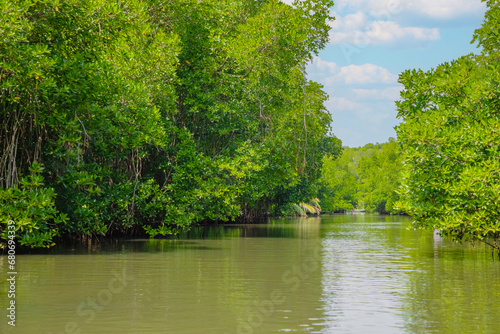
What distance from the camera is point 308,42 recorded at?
32.1 meters

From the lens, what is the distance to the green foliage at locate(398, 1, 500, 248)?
1558cm

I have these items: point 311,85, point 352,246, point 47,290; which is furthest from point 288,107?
point 47,290

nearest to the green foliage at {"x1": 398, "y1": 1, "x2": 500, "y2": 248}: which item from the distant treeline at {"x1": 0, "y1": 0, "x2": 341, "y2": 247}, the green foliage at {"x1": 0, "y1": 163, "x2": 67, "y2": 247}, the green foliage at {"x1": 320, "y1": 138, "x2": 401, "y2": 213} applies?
the distant treeline at {"x1": 0, "y1": 0, "x2": 341, "y2": 247}

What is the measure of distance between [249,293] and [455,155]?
7710mm

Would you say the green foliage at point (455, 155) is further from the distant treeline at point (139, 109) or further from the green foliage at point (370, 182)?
the green foliage at point (370, 182)

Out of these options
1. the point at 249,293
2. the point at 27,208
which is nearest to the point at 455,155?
the point at 249,293

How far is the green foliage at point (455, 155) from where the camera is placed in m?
15.6

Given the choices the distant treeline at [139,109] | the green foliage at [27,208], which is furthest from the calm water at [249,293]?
the distant treeline at [139,109]

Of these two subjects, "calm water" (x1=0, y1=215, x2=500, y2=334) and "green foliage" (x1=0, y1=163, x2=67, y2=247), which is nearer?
"calm water" (x1=0, y1=215, x2=500, y2=334)

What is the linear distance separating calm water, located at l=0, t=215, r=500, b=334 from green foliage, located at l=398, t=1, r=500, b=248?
121 cm

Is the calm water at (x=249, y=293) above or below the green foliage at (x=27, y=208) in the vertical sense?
below

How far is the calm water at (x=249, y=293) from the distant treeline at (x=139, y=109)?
7.33 feet

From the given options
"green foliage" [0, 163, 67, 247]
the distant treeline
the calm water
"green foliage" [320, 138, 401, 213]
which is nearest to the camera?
the calm water

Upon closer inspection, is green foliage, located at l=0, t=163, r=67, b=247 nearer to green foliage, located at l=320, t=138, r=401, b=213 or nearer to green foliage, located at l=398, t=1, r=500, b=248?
green foliage, located at l=398, t=1, r=500, b=248
